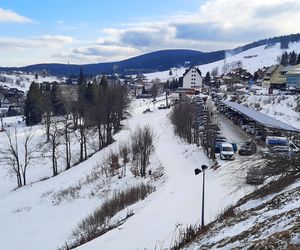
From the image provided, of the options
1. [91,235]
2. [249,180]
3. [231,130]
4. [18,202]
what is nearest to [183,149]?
[231,130]

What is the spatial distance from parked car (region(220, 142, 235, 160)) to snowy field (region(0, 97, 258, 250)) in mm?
1474

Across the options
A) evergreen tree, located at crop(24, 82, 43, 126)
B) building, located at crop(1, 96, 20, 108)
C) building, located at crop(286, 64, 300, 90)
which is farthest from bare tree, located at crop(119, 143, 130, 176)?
building, located at crop(1, 96, 20, 108)

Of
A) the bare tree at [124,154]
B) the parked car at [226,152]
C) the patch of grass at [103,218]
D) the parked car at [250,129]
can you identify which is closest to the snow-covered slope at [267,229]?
the patch of grass at [103,218]

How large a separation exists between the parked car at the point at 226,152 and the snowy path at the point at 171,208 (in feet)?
6.12

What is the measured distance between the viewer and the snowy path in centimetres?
1862

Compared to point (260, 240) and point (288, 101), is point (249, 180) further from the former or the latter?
point (288, 101)

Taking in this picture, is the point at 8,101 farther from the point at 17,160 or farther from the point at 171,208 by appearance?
the point at 171,208

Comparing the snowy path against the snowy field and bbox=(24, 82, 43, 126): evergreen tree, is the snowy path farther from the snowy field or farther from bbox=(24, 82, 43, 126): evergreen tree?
bbox=(24, 82, 43, 126): evergreen tree

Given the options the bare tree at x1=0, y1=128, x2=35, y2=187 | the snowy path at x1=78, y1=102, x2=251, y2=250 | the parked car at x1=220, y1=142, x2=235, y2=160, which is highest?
the parked car at x1=220, y1=142, x2=235, y2=160

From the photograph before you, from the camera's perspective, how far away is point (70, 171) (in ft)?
150

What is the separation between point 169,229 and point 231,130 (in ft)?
123

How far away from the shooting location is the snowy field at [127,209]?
19.8m

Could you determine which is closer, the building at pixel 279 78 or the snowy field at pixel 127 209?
the snowy field at pixel 127 209

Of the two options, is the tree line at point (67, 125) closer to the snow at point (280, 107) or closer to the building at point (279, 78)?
the snow at point (280, 107)
